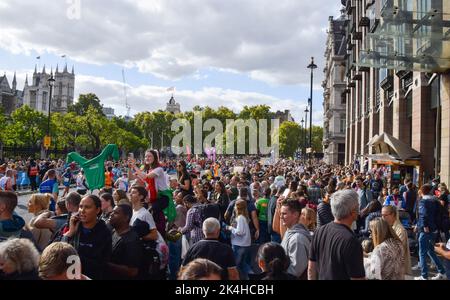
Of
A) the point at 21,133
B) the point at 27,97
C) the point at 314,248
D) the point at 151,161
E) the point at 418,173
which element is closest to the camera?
the point at 314,248

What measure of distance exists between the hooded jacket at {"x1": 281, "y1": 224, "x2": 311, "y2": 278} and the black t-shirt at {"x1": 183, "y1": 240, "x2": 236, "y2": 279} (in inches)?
26.4

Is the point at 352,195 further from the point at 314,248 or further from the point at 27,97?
the point at 27,97

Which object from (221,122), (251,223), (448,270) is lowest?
(448,270)

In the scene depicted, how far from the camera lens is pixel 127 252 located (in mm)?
4820

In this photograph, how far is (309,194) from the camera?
11859mm

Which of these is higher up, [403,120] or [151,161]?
[403,120]

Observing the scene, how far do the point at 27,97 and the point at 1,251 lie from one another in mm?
169462

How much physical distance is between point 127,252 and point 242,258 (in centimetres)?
366

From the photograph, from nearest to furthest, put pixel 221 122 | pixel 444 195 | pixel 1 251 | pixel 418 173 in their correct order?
1. pixel 1 251
2. pixel 444 195
3. pixel 418 173
4. pixel 221 122

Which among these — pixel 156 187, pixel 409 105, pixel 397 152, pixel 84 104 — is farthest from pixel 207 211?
pixel 84 104

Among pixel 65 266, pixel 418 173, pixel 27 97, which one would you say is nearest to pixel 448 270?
pixel 65 266

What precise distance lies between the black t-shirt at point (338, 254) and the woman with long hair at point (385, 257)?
798 millimetres

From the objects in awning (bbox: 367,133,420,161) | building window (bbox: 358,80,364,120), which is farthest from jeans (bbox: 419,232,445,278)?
building window (bbox: 358,80,364,120)

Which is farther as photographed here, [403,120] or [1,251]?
[403,120]
